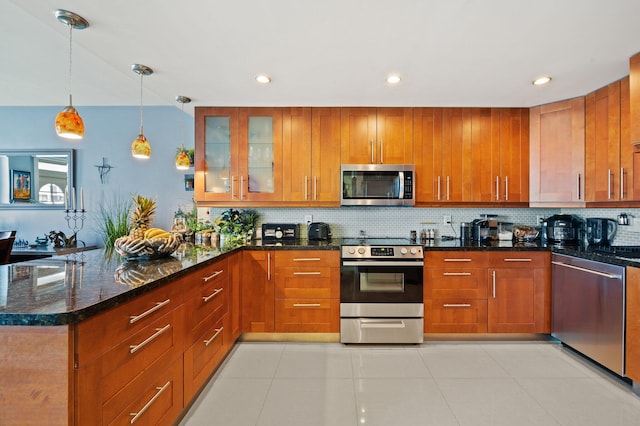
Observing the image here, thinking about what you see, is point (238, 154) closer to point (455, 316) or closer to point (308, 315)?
point (308, 315)

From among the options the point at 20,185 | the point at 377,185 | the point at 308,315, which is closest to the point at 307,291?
the point at 308,315

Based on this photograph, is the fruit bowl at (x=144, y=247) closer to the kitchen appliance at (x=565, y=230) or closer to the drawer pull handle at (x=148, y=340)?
the drawer pull handle at (x=148, y=340)

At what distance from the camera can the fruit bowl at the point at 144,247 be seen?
1.82 meters

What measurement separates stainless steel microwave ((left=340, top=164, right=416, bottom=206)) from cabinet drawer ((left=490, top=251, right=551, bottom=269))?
0.93m

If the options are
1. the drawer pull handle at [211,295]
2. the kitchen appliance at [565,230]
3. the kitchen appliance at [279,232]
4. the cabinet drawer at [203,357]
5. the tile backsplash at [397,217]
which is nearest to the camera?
the cabinet drawer at [203,357]

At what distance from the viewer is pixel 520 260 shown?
8.95 ft

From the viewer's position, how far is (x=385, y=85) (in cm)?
258

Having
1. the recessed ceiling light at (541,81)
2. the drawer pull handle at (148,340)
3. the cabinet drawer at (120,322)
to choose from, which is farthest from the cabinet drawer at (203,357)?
the recessed ceiling light at (541,81)

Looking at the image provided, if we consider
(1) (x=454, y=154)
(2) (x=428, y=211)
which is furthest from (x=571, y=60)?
(2) (x=428, y=211)

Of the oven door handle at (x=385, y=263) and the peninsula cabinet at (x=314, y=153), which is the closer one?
the oven door handle at (x=385, y=263)

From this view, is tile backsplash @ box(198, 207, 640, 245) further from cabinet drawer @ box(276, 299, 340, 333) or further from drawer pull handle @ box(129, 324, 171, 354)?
drawer pull handle @ box(129, 324, 171, 354)

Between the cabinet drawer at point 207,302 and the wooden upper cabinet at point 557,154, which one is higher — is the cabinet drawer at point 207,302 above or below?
below

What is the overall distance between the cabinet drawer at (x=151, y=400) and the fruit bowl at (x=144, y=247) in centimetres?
68

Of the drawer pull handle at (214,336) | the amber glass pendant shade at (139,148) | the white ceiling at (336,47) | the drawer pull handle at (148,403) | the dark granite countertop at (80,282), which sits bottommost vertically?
the drawer pull handle at (214,336)
